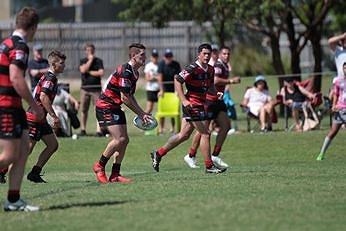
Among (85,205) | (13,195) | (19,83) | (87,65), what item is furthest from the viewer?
(87,65)

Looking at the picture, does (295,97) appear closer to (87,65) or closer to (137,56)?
(87,65)

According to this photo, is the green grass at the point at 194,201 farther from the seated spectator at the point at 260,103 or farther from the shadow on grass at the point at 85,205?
the seated spectator at the point at 260,103

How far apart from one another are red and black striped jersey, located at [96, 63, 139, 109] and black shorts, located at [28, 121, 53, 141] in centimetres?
100

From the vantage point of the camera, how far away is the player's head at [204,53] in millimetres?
15641

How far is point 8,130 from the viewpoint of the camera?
10.8 meters

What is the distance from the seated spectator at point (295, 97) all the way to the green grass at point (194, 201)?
19.3 ft

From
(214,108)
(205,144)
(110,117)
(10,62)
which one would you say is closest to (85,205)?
(10,62)

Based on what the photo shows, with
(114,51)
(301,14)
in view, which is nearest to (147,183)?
(301,14)

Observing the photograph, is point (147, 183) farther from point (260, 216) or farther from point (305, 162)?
point (305, 162)

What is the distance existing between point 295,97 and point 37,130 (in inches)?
455

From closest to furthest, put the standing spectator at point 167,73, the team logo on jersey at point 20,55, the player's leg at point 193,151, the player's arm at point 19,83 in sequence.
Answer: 1. the player's arm at point 19,83
2. the team logo on jersey at point 20,55
3. the player's leg at point 193,151
4. the standing spectator at point 167,73

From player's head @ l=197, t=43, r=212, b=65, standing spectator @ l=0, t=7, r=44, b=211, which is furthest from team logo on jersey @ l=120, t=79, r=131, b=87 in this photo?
standing spectator @ l=0, t=7, r=44, b=211

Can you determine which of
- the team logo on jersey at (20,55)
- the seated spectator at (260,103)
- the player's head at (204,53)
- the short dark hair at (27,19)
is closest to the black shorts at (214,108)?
the player's head at (204,53)

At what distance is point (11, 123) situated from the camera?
10.9 meters
